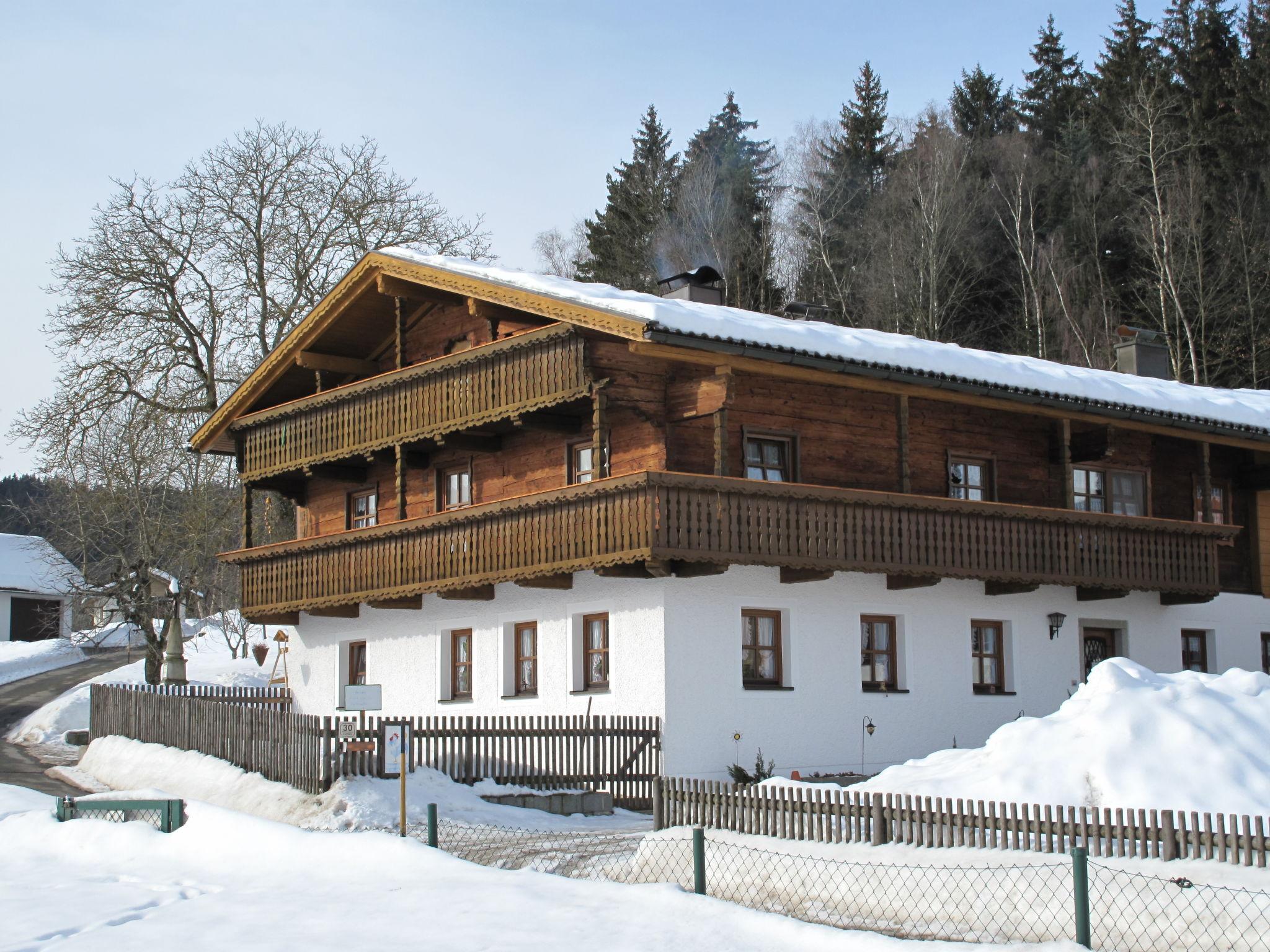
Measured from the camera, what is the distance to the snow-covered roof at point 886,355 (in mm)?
19453

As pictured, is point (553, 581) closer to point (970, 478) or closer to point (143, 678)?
point (970, 478)

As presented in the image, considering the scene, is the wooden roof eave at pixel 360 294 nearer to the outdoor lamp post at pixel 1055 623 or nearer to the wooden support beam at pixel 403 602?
the wooden support beam at pixel 403 602

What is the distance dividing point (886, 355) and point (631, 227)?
3832 cm

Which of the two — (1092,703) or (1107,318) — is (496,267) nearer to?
(1092,703)

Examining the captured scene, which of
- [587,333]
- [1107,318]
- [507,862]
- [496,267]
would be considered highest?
[1107,318]

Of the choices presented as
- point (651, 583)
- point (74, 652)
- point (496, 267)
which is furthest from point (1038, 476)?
point (74, 652)

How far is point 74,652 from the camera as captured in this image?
53406 millimetres

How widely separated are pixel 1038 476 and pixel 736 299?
102ft

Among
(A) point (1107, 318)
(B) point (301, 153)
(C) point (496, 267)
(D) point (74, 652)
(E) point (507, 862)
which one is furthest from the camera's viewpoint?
(D) point (74, 652)

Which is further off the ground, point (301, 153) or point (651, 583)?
point (301, 153)

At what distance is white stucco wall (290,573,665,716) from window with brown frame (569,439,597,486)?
1814 mm

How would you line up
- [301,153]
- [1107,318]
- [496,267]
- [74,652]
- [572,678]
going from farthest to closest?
[74,652] < [1107,318] < [301,153] < [496,267] < [572,678]

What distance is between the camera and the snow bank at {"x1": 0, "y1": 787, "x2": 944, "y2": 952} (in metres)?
10.3

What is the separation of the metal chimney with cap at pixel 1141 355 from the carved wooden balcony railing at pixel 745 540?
757 cm
